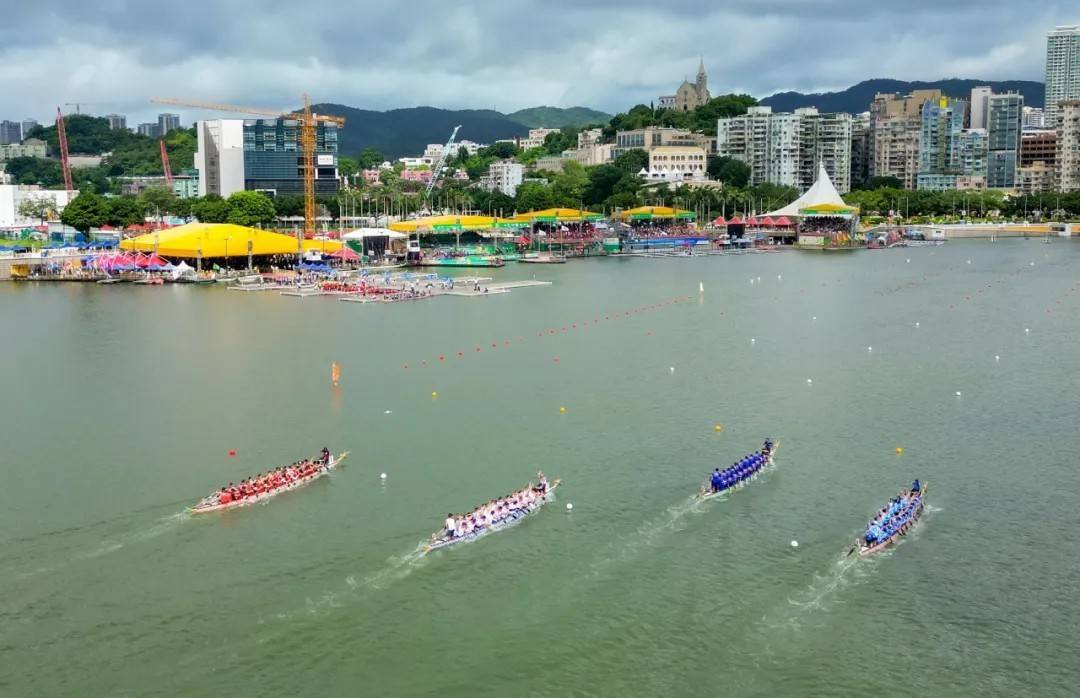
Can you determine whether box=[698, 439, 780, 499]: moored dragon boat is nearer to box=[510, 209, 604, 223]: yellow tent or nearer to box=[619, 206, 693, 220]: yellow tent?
box=[510, 209, 604, 223]: yellow tent

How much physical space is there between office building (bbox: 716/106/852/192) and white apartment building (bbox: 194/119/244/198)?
204 feet

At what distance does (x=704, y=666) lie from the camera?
14.6 m

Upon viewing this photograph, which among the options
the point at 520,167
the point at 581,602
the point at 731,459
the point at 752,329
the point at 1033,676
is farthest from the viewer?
the point at 520,167

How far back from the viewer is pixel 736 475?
21.3m

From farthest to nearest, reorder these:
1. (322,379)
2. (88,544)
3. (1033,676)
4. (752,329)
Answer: (752,329), (322,379), (88,544), (1033,676)

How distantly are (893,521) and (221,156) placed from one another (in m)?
118

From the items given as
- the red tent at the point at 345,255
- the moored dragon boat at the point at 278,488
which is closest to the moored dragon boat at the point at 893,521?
the moored dragon boat at the point at 278,488

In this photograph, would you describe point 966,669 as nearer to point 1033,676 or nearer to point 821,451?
point 1033,676

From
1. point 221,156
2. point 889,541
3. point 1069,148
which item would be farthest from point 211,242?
point 1069,148

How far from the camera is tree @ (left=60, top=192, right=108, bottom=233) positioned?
8006cm

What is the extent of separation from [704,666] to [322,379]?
1988 cm

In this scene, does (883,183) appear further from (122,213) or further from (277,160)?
(122,213)

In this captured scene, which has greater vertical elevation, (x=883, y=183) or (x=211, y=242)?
(x=883, y=183)

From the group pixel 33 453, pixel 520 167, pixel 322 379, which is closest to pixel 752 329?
pixel 322 379
